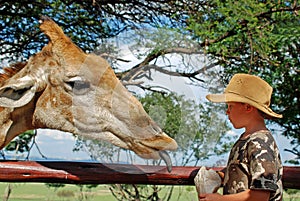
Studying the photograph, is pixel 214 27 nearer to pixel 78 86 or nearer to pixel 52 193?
pixel 52 193

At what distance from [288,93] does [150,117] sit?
11.1 ft

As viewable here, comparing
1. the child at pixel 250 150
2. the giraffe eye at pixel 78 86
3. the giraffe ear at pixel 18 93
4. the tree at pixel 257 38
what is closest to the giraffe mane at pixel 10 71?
the giraffe ear at pixel 18 93

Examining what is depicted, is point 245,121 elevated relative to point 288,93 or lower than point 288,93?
lower

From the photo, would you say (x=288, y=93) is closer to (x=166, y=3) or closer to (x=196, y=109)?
(x=166, y=3)

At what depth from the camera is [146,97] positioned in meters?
1.92

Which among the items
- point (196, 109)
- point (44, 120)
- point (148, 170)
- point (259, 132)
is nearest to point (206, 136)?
point (196, 109)

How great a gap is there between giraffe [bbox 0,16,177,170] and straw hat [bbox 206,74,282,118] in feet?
1.07

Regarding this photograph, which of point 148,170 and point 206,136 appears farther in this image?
point 148,170

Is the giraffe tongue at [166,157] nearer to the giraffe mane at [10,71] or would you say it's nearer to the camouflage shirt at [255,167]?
the camouflage shirt at [255,167]

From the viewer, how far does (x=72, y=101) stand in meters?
2.15

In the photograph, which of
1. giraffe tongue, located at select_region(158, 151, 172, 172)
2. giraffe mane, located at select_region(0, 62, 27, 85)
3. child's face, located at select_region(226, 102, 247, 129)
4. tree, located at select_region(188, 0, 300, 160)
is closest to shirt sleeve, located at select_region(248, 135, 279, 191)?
child's face, located at select_region(226, 102, 247, 129)

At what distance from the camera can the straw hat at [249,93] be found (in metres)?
1.62

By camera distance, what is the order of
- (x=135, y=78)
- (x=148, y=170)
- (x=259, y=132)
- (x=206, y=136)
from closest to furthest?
(x=259, y=132)
(x=206, y=136)
(x=135, y=78)
(x=148, y=170)

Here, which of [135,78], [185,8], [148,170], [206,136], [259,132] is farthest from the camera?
[185,8]
